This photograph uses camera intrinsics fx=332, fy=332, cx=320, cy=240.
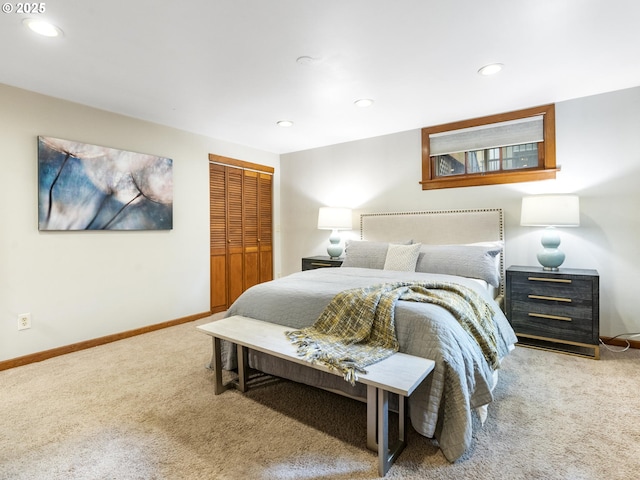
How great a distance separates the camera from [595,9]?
5.90ft

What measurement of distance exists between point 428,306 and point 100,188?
10.2 feet

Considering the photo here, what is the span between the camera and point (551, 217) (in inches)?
113

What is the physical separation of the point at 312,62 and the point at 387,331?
6.15ft

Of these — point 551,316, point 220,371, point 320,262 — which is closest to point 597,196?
point 551,316

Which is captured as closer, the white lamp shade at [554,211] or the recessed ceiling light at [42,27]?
the recessed ceiling light at [42,27]

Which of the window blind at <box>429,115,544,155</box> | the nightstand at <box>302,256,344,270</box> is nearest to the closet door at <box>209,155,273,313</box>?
the nightstand at <box>302,256,344,270</box>

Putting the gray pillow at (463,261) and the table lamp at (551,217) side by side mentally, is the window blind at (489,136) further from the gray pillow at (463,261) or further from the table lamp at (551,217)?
the gray pillow at (463,261)

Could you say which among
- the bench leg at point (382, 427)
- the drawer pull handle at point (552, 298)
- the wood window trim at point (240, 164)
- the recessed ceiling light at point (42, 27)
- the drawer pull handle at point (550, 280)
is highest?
the recessed ceiling light at point (42, 27)

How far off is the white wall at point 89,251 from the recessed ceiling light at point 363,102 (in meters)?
2.03

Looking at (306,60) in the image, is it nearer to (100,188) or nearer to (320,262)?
(100,188)

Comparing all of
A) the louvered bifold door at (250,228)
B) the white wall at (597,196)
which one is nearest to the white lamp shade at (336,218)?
the white wall at (597,196)

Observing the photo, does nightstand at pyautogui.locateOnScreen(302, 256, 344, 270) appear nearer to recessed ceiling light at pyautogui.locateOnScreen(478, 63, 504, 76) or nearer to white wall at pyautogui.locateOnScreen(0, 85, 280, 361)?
white wall at pyautogui.locateOnScreen(0, 85, 280, 361)

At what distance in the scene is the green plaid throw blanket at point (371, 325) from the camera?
1665 millimetres

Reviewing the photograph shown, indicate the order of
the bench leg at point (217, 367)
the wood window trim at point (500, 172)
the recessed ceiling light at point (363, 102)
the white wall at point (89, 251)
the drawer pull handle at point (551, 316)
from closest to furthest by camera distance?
the bench leg at point (217, 367) → the white wall at point (89, 251) → the drawer pull handle at point (551, 316) → the recessed ceiling light at point (363, 102) → the wood window trim at point (500, 172)
